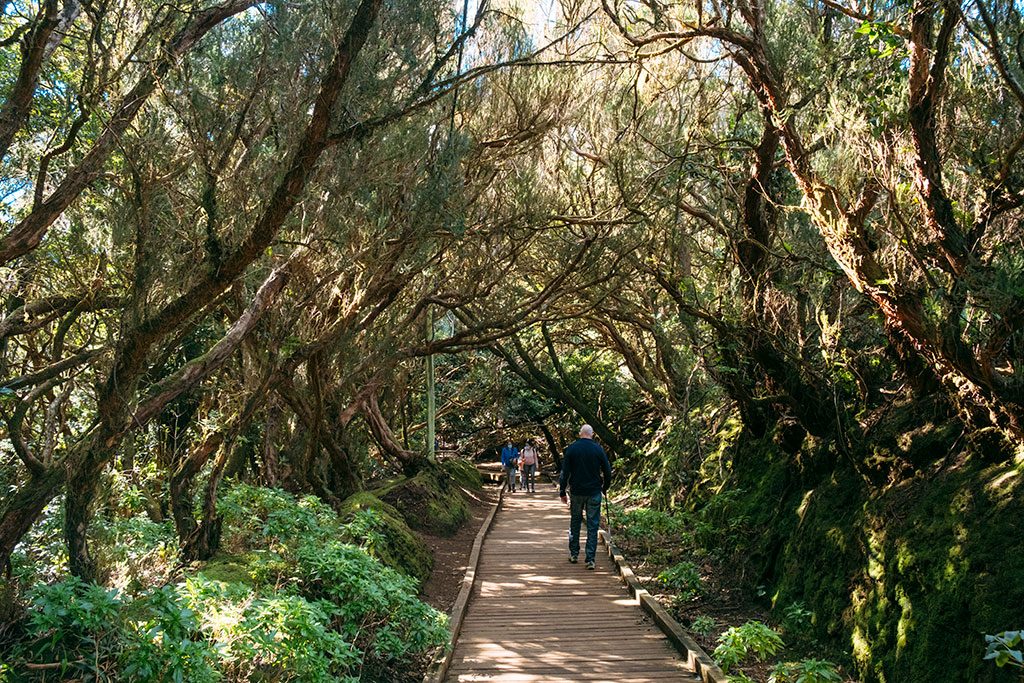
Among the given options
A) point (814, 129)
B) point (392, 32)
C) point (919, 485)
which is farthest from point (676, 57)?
point (919, 485)

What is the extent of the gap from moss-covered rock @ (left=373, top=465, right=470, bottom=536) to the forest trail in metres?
1.85

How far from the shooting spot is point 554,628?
7.77 metres

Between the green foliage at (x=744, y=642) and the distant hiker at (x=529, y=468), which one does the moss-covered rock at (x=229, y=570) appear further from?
the distant hiker at (x=529, y=468)

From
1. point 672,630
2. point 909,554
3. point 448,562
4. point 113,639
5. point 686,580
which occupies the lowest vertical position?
point 448,562

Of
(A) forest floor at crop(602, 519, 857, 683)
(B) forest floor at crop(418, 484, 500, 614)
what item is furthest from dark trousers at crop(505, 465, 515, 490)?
(A) forest floor at crop(602, 519, 857, 683)

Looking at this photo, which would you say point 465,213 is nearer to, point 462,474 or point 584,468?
point 584,468

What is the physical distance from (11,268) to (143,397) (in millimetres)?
2640

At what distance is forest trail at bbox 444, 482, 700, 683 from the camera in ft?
20.9

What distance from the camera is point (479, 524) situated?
16.7m

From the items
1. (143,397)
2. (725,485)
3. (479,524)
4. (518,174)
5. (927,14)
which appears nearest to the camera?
(927,14)

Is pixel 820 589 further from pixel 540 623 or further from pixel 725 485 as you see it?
pixel 725 485

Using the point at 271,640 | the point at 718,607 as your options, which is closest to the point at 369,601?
the point at 271,640

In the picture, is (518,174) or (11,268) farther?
(518,174)

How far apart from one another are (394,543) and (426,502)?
189 inches
